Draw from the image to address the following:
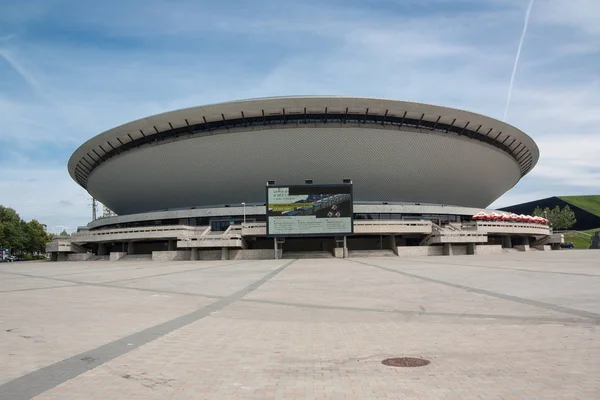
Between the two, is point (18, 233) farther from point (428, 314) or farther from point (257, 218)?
point (428, 314)

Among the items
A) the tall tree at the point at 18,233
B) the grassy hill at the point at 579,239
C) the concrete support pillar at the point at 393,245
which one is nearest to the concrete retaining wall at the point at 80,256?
the concrete support pillar at the point at 393,245

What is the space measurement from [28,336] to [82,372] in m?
3.12

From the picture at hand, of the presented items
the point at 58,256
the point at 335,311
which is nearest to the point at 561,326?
the point at 335,311

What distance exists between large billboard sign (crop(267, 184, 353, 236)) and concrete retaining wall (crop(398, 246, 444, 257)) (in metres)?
5.78

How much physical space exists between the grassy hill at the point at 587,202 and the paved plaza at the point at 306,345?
14831 centimetres

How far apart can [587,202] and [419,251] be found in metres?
134

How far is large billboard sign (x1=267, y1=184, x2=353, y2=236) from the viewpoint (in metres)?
40.9

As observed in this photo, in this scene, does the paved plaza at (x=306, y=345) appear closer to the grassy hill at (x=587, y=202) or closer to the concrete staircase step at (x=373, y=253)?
the concrete staircase step at (x=373, y=253)

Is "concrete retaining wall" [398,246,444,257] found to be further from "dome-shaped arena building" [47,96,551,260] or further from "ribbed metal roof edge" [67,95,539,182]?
"ribbed metal roof edge" [67,95,539,182]

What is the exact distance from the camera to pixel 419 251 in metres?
43.7

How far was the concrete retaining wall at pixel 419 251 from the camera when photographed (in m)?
43.2

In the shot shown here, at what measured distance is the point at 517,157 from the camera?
64.5m

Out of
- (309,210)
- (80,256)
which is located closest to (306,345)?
(309,210)

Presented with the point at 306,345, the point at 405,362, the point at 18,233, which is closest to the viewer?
the point at 405,362
